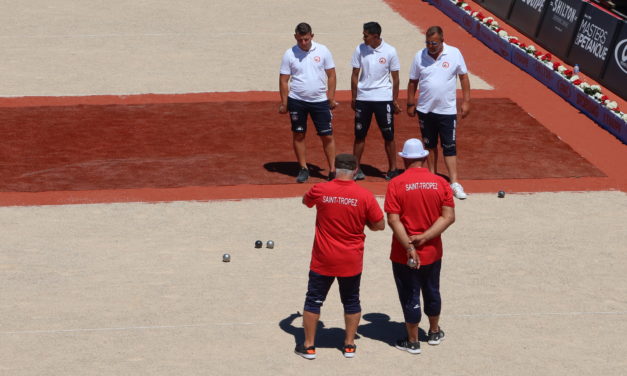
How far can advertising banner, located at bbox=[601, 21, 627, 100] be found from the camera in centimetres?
2127

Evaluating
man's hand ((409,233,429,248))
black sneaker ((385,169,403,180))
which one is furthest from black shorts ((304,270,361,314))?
black sneaker ((385,169,403,180))

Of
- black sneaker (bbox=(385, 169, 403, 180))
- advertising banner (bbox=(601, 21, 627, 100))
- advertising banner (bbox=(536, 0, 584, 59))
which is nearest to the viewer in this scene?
black sneaker (bbox=(385, 169, 403, 180))

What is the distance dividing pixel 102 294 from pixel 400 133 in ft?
27.1

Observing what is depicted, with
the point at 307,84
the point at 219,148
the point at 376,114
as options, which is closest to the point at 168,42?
the point at 219,148

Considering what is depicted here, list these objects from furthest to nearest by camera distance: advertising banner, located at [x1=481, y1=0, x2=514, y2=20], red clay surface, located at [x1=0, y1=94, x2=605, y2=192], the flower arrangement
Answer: advertising banner, located at [x1=481, y1=0, x2=514, y2=20], the flower arrangement, red clay surface, located at [x1=0, y1=94, x2=605, y2=192]

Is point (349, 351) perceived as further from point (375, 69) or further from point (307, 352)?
point (375, 69)

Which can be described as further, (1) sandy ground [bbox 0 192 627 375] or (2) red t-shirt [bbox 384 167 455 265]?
(1) sandy ground [bbox 0 192 627 375]

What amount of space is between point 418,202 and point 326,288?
3.84 ft

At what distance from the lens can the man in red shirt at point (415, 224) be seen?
1045 centimetres

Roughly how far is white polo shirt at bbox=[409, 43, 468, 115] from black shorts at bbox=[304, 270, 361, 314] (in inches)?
222

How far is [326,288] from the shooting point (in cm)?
1057

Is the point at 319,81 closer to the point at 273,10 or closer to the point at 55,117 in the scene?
the point at 55,117

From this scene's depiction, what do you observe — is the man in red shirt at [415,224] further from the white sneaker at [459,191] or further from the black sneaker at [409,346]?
the white sneaker at [459,191]

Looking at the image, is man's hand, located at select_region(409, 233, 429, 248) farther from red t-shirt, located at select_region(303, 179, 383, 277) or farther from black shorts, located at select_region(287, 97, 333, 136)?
black shorts, located at select_region(287, 97, 333, 136)
